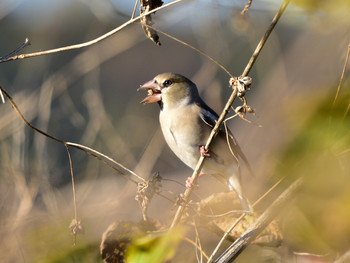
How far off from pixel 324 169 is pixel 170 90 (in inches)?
101

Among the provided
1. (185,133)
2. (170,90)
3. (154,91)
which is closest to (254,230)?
(185,133)

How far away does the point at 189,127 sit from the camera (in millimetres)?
3518

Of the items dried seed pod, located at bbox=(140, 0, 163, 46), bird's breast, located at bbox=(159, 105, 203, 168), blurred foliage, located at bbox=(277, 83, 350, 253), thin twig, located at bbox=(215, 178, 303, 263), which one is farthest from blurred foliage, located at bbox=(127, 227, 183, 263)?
bird's breast, located at bbox=(159, 105, 203, 168)

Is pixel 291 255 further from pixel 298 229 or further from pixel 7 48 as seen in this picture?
pixel 7 48

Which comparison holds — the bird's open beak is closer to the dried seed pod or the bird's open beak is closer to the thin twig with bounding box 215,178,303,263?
the dried seed pod

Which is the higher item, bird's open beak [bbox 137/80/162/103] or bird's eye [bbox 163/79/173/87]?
bird's eye [bbox 163/79/173/87]

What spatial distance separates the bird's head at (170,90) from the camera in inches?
147

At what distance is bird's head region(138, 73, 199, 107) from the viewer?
3733 millimetres

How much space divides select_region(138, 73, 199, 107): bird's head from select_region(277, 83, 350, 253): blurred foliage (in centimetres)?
223

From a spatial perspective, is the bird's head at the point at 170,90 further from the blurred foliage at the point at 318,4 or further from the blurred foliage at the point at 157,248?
the blurred foliage at the point at 157,248

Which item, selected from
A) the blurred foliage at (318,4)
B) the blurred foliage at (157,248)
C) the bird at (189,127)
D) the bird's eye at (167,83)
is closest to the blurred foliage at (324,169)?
the blurred foliage at (318,4)

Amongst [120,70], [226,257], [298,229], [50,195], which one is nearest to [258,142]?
[298,229]

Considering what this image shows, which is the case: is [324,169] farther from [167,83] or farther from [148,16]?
[167,83]

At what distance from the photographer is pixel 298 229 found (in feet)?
5.68
